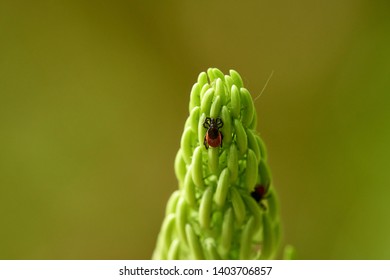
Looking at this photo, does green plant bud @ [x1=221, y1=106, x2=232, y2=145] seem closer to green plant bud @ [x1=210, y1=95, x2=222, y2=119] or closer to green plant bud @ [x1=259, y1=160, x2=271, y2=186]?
green plant bud @ [x1=210, y1=95, x2=222, y2=119]

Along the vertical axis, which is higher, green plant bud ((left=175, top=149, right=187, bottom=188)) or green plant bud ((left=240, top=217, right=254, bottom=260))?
green plant bud ((left=175, top=149, right=187, bottom=188))

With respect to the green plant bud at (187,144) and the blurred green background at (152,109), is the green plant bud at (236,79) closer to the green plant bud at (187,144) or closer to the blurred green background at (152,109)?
the green plant bud at (187,144)

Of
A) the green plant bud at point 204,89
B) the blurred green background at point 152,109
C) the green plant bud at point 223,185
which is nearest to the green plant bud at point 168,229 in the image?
the green plant bud at point 223,185

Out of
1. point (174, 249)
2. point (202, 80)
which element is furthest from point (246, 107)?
point (174, 249)

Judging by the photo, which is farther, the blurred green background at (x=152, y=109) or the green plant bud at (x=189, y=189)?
the blurred green background at (x=152, y=109)

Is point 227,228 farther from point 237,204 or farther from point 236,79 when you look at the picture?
point 236,79

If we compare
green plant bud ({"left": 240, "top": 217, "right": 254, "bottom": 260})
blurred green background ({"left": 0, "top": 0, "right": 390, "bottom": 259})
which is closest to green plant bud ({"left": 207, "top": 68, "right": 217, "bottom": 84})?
green plant bud ({"left": 240, "top": 217, "right": 254, "bottom": 260})

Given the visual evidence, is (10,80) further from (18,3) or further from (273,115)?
(273,115)

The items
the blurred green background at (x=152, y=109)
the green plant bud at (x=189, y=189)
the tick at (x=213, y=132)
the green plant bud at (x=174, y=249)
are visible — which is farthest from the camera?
the blurred green background at (x=152, y=109)
